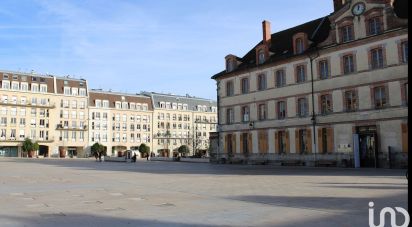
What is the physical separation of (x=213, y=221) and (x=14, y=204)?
241 inches

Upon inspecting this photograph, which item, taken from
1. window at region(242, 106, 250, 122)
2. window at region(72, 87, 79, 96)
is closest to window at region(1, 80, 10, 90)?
window at region(72, 87, 79, 96)

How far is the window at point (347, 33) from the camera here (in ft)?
121

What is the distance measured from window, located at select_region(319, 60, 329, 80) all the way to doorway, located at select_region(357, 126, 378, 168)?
5884 mm

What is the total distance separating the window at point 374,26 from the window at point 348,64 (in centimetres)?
260

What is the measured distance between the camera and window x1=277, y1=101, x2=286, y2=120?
1683 inches

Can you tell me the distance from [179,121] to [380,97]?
312 feet

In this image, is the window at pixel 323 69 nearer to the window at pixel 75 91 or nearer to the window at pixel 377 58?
the window at pixel 377 58

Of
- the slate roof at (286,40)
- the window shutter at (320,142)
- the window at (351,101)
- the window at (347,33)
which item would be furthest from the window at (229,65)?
the window at (351,101)

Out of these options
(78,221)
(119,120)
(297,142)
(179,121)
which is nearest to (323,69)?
(297,142)

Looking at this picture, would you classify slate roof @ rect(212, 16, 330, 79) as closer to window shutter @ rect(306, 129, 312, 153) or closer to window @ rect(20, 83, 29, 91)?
window shutter @ rect(306, 129, 312, 153)

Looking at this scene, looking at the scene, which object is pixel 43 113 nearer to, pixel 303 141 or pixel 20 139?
pixel 20 139

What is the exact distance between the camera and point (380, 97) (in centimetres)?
3456

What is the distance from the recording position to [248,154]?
46250mm

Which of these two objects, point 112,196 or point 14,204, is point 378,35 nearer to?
point 112,196
